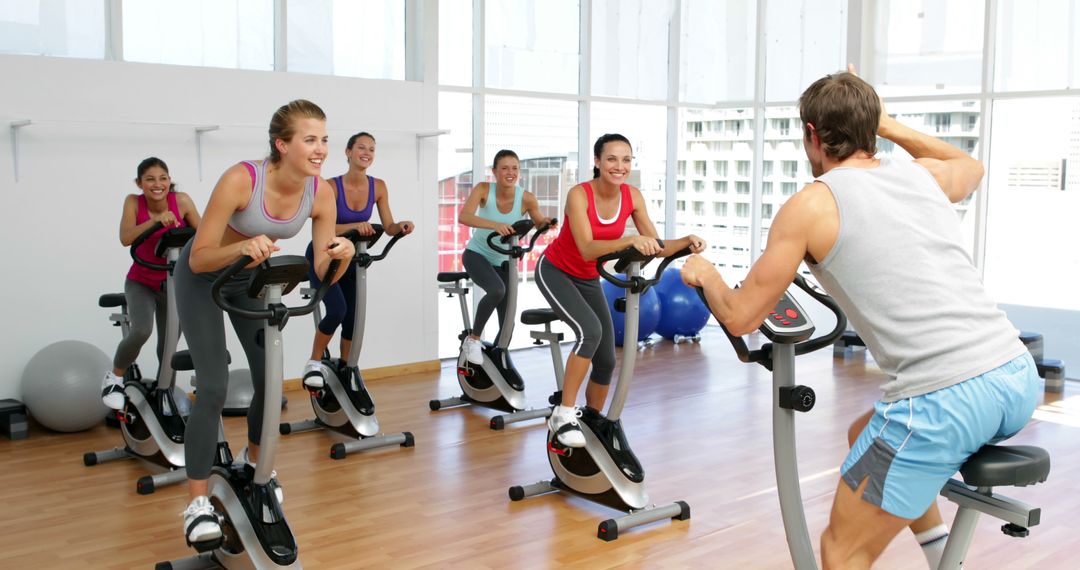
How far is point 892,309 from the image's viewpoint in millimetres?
1937

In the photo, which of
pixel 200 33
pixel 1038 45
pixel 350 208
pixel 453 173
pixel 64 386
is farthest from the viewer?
pixel 453 173

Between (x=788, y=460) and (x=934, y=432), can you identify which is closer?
(x=934, y=432)

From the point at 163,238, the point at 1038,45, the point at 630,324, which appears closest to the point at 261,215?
the point at 163,238

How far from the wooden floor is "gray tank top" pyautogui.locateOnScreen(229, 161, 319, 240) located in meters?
1.17

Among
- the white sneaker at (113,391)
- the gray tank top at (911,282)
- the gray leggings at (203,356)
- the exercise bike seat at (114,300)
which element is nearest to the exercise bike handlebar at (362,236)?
the exercise bike seat at (114,300)

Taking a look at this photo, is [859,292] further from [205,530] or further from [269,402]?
[205,530]

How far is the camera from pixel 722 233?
371 inches

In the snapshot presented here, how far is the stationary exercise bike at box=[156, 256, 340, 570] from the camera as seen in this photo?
2.98 m

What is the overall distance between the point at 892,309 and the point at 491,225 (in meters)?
4.06

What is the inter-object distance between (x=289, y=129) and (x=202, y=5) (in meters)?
3.44

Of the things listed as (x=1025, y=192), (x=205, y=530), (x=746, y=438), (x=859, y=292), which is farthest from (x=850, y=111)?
(x=1025, y=192)

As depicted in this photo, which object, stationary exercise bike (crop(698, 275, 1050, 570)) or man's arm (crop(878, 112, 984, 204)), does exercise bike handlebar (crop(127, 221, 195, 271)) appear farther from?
man's arm (crop(878, 112, 984, 204))

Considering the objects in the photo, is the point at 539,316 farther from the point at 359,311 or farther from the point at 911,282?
the point at 911,282

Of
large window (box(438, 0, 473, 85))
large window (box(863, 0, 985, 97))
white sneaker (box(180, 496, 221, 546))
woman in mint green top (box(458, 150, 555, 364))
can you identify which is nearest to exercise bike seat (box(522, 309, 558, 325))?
woman in mint green top (box(458, 150, 555, 364))
